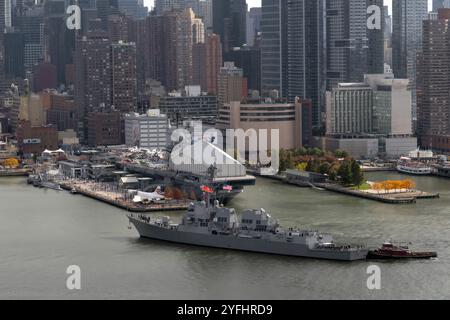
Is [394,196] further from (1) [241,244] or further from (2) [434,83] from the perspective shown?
(2) [434,83]

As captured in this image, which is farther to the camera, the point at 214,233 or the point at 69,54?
the point at 69,54

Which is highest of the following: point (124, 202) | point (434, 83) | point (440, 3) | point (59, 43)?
point (440, 3)

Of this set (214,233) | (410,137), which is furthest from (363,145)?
(214,233)

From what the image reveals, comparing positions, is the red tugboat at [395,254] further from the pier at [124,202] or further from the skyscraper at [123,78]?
the skyscraper at [123,78]

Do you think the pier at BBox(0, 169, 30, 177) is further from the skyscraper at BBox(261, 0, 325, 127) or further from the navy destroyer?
the skyscraper at BBox(261, 0, 325, 127)

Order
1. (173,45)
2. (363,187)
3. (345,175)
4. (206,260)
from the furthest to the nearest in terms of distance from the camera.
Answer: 1. (173,45)
2. (345,175)
3. (363,187)
4. (206,260)

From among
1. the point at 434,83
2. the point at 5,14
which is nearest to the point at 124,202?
the point at 434,83

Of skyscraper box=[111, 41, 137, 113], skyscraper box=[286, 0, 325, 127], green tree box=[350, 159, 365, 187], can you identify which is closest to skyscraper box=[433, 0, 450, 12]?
skyscraper box=[286, 0, 325, 127]

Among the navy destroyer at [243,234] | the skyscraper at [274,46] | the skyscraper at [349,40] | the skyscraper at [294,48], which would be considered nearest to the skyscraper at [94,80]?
the skyscraper at [274,46]
